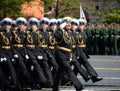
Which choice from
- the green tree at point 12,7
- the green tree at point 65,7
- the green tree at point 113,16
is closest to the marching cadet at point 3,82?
the green tree at point 12,7

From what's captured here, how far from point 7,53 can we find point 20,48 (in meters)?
0.40

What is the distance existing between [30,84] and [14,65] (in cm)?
66

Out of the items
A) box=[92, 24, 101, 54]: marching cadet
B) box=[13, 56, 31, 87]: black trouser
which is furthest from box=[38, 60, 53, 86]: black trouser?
box=[92, 24, 101, 54]: marching cadet

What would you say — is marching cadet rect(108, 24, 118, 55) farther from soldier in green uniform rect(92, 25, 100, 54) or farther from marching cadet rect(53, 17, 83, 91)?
marching cadet rect(53, 17, 83, 91)

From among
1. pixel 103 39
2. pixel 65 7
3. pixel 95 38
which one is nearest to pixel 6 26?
pixel 103 39

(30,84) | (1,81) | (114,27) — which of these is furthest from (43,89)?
(114,27)

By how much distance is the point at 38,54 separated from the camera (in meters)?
13.8

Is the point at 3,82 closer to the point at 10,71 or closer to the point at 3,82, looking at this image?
the point at 3,82

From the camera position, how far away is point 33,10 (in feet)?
120

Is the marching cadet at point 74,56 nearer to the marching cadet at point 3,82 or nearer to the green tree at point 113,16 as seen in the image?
the marching cadet at point 3,82

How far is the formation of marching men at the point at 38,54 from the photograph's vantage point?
13.1 meters

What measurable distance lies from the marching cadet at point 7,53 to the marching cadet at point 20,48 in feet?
0.60

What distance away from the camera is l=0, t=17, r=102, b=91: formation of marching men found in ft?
43.0

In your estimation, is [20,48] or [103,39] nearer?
[20,48]
